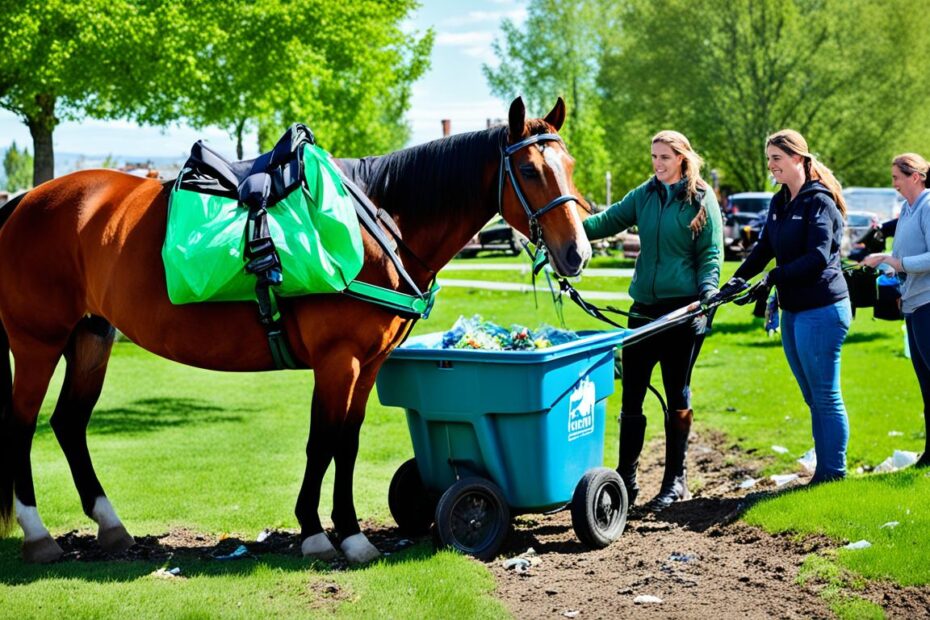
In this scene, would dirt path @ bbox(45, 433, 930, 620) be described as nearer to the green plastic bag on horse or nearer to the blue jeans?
the blue jeans

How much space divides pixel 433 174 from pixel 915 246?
122 inches

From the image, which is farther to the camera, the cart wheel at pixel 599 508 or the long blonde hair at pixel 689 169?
the long blonde hair at pixel 689 169

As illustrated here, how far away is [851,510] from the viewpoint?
17.7 feet

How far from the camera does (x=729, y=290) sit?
228 inches

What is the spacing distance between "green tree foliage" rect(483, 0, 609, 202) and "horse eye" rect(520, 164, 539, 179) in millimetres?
50316

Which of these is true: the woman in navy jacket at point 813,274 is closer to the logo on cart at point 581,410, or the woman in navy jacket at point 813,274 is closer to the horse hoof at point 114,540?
the logo on cart at point 581,410

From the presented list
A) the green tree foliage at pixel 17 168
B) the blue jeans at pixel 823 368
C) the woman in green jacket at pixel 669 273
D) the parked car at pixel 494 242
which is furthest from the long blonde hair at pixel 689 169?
the green tree foliage at pixel 17 168

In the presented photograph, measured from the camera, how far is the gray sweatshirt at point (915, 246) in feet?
20.2

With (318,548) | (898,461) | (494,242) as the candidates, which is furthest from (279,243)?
(494,242)

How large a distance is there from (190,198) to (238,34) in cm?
1616

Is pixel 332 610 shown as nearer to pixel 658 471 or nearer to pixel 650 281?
pixel 650 281

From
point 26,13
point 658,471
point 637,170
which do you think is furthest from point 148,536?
point 637,170

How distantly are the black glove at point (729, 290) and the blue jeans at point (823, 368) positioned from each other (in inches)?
13.7

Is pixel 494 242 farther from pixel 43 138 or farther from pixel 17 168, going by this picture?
pixel 17 168
